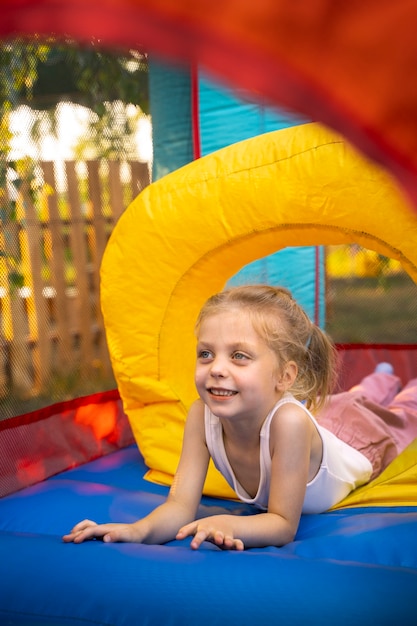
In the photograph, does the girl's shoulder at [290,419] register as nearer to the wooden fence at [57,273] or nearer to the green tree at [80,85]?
the wooden fence at [57,273]

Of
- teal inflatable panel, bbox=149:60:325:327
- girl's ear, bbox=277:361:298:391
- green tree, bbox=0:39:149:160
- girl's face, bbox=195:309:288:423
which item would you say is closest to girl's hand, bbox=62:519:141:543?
girl's face, bbox=195:309:288:423

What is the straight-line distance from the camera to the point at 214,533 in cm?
124

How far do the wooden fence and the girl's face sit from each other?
0.59 meters

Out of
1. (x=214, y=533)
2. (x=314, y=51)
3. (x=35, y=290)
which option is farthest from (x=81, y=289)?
(x=314, y=51)

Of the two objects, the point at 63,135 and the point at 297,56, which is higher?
the point at 63,135

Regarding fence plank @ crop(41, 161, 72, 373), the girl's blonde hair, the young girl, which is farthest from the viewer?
fence plank @ crop(41, 161, 72, 373)

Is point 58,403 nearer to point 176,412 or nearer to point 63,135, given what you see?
point 176,412

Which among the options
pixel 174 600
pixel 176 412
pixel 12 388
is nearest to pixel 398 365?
pixel 176 412

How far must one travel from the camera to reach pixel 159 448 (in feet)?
6.07

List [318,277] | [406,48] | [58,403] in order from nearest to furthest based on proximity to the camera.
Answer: [406,48] → [58,403] → [318,277]

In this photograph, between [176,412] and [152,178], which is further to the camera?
[152,178]

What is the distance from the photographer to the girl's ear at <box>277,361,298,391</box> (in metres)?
1.49

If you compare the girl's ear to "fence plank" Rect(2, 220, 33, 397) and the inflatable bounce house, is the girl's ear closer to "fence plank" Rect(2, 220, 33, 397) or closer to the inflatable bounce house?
the inflatable bounce house

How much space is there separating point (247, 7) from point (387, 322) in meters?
2.10
